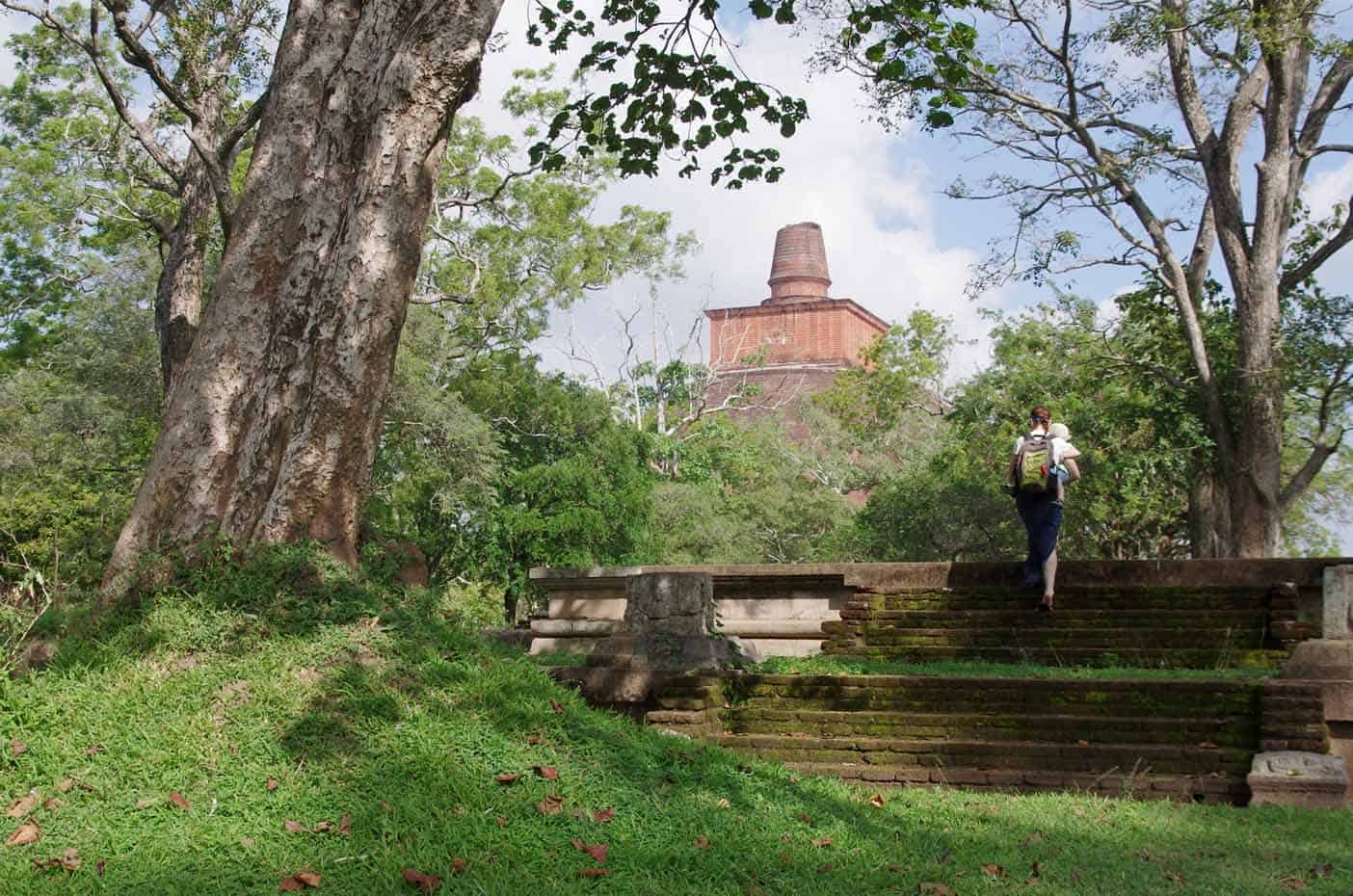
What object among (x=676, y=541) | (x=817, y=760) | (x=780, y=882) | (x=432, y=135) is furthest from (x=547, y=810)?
(x=676, y=541)

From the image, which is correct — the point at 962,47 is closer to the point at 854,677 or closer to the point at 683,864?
the point at 854,677

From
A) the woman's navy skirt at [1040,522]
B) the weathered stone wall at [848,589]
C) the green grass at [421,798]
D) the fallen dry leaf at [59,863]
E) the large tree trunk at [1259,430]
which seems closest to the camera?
the fallen dry leaf at [59,863]

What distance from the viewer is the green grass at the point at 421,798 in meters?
4.17

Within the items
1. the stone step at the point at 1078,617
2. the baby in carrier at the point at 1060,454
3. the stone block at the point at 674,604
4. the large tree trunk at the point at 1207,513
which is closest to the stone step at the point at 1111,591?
the stone step at the point at 1078,617

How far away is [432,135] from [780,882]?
12.9ft

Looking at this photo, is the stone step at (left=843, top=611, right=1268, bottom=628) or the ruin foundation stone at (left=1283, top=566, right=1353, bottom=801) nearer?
the ruin foundation stone at (left=1283, top=566, right=1353, bottom=801)

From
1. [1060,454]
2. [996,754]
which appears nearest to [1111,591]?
[1060,454]

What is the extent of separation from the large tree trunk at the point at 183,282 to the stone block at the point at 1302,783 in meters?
9.13

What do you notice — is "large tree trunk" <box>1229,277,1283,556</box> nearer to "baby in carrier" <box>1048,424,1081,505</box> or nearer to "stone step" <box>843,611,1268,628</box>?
"stone step" <box>843,611,1268,628</box>

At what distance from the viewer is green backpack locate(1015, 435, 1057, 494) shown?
9359 millimetres

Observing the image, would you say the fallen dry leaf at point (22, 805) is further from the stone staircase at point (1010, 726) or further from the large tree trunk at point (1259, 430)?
the large tree trunk at point (1259, 430)

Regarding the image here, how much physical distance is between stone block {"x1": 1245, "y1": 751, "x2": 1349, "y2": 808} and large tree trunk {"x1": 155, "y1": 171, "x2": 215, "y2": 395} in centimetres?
913

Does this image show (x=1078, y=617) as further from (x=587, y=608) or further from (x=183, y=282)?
(x=183, y=282)

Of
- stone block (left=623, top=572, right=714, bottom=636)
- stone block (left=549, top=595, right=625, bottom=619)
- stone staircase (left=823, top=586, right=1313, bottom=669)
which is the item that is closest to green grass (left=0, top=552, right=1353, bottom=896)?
stone block (left=623, top=572, right=714, bottom=636)
